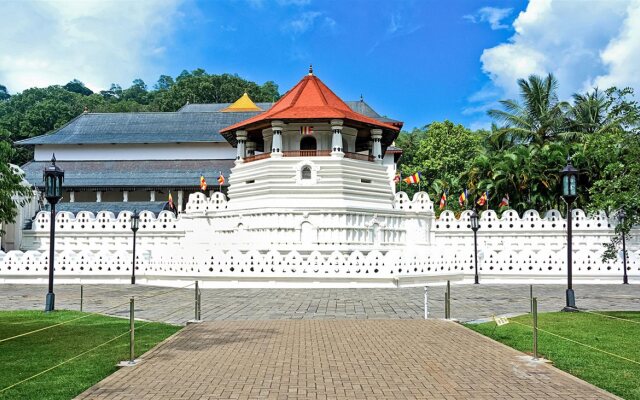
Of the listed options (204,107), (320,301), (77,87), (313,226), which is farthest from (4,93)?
(320,301)

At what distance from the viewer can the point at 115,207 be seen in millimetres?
39312

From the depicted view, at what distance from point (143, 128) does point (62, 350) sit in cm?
4494

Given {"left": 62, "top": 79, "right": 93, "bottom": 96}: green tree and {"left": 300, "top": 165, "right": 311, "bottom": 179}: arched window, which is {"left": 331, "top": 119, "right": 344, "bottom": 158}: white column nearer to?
{"left": 300, "top": 165, "right": 311, "bottom": 179}: arched window

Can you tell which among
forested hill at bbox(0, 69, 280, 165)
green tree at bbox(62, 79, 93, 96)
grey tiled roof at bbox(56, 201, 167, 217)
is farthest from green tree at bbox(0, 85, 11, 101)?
grey tiled roof at bbox(56, 201, 167, 217)

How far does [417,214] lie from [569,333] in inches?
835

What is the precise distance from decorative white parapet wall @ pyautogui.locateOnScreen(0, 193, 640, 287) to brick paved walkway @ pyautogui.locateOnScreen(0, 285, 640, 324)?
53.9 inches

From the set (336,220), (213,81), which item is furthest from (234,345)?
(213,81)

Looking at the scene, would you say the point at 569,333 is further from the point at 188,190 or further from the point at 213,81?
the point at 213,81

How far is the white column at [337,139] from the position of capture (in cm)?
3150

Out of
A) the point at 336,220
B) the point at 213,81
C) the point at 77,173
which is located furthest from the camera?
the point at 213,81

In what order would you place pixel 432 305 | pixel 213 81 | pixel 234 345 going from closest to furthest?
pixel 234 345 < pixel 432 305 < pixel 213 81

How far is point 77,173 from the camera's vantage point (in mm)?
45344

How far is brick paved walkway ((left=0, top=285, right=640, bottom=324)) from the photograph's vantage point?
13.9 meters

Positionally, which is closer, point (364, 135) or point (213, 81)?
point (364, 135)
